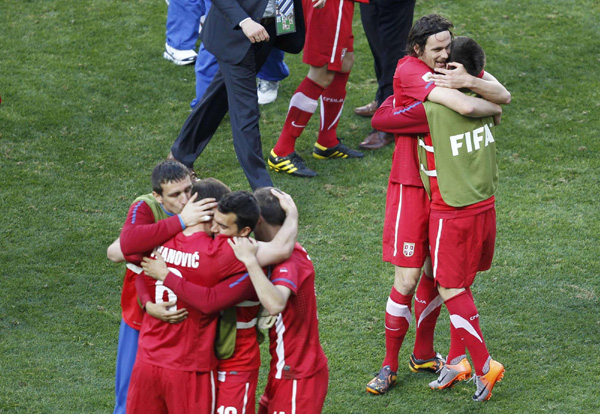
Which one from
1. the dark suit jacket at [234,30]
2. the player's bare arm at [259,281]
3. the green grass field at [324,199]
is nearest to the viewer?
the player's bare arm at [259,281]

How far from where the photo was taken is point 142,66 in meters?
8.52

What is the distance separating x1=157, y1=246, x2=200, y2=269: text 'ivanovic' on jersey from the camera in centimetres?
324

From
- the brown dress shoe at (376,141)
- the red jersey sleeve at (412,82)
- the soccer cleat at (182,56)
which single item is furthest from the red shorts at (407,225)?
the soccer cleat at (182,56)

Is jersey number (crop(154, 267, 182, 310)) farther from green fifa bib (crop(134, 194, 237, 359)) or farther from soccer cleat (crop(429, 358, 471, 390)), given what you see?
soccer cleat (crop(429, 358, 471, 390))

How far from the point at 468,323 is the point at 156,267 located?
1687 mm

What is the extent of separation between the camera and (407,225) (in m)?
4.29

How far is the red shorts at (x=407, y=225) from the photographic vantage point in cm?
427

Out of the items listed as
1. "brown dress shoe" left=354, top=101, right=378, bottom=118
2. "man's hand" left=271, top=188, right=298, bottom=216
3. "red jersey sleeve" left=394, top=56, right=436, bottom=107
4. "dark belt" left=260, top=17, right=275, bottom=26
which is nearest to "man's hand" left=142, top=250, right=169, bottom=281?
"man's hand" left=271, top=188, right=298, bottom=216

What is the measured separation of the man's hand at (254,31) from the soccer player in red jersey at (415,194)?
154cm

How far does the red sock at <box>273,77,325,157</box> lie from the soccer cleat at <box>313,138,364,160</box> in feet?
1.17

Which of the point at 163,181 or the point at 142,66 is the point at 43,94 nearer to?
the point at 142,66

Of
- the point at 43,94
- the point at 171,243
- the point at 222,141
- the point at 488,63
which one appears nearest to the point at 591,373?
the point at 171,243

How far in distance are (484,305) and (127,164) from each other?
3.16 m

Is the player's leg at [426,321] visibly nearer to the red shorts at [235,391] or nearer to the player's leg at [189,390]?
the red shorts at [235,391]
